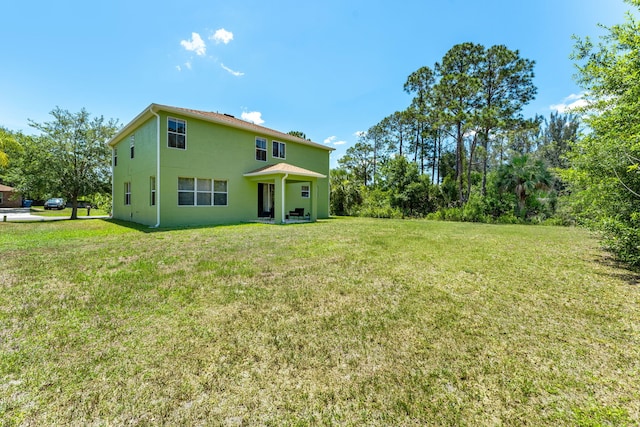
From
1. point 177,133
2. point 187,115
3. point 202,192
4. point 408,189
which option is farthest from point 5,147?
point 408,189

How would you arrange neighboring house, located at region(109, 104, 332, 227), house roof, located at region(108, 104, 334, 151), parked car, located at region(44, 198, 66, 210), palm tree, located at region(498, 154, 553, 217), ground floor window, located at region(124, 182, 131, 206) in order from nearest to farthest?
house roof, located at region(108, 104, 334, 151), neighboring house, located at region(109, 104, 332, 227), ground floor window, located at region(124, 182, 131, 206), palm tree, located at region(498, 154, 553, 217), parked car, located at region(44, 198, 66, 210)

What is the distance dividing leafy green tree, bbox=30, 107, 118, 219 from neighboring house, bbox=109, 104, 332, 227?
2.11m

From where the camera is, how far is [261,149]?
51.4ft

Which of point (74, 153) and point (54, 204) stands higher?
point (74, 153)

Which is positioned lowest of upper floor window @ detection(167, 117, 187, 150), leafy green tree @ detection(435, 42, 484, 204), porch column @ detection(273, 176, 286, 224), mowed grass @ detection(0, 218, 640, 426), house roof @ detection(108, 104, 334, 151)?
mowed grass @ detection(0, 218, 640, 426)

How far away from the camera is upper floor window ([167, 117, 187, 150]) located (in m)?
12.2

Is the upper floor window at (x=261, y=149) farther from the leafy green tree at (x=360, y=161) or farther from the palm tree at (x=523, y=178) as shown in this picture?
the leafy green tree at (x=360, y=161)

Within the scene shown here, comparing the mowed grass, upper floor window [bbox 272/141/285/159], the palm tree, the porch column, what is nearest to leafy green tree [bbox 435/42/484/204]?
the palm tree

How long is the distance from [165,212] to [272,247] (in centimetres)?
748

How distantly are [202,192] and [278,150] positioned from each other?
546 centimetres

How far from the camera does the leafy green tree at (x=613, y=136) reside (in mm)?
5129

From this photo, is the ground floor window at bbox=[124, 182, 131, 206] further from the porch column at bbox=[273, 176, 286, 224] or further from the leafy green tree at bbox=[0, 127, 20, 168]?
the porch column at bbox=[273, 176, 286, 224]

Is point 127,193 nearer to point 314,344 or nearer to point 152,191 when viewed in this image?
point 152,191

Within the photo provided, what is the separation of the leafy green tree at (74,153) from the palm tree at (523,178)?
2807 centimetres
